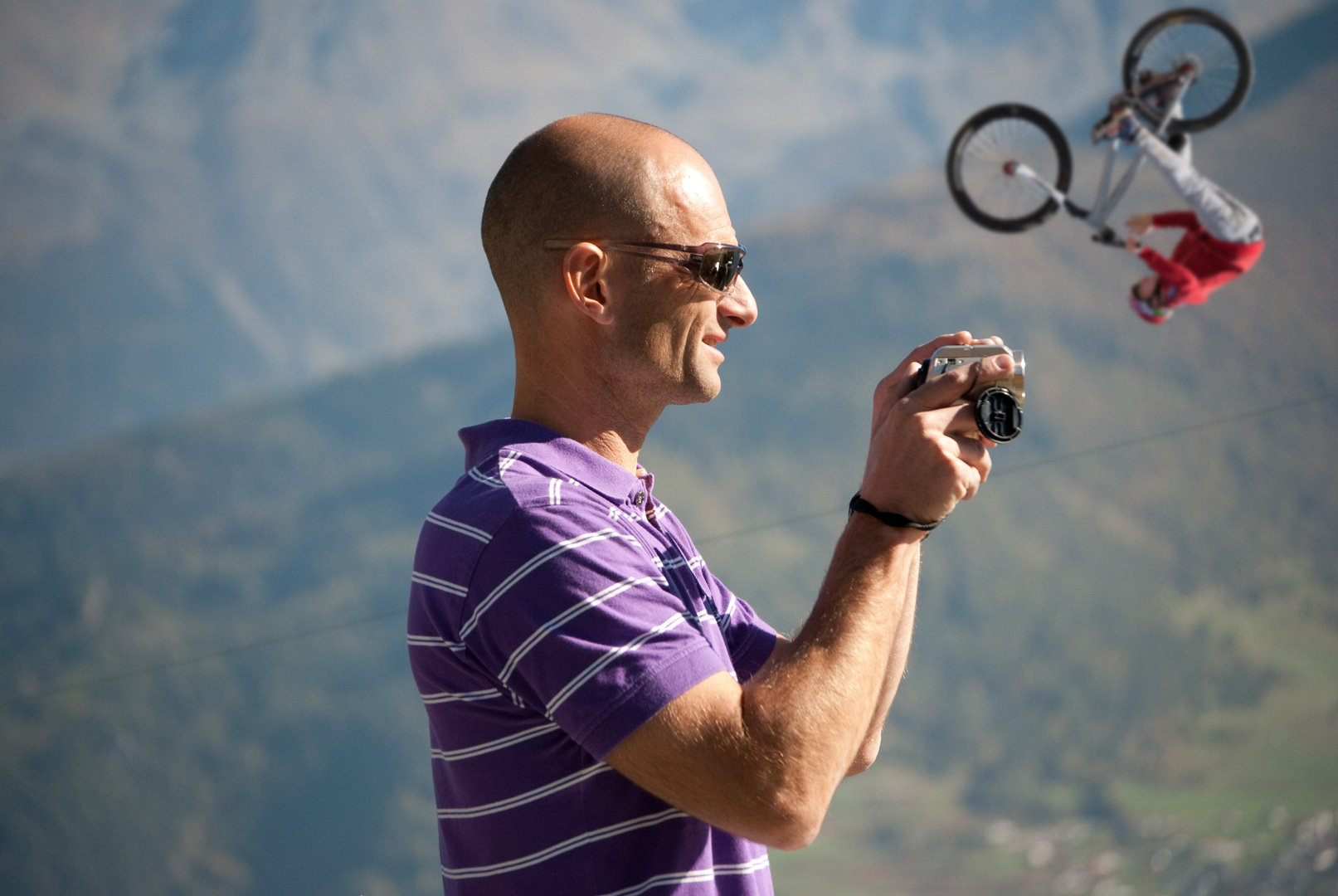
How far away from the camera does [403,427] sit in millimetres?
24984

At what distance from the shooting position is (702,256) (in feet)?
3.99

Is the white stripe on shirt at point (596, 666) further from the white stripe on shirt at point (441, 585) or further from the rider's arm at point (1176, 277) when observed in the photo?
the rider's arm at point (1176, 277)

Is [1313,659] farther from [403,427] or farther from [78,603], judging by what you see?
[78,603]

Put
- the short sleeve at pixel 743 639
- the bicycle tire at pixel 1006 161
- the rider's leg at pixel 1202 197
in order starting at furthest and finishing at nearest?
the bicycle tire at pixel 1006 161 → the rider's leg at pixel 1202 197 → the short sleeve at pixel 743 639

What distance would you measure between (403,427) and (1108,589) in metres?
17.1

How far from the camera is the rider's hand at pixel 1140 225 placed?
100 inches

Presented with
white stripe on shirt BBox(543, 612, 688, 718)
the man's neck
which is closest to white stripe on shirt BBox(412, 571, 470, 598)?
white stripe on shirt BBox(543, 612, 688, 718)

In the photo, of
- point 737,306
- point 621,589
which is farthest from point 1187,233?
point 621,589

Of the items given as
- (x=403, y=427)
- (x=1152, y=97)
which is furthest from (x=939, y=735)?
(x=1152, y=97)

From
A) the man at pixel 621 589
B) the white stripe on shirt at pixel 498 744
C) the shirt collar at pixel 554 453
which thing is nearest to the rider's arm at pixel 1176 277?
the man at pixel 621 589

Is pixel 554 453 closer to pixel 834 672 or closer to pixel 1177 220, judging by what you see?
pixel 834 672

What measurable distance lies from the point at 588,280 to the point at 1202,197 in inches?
71.6

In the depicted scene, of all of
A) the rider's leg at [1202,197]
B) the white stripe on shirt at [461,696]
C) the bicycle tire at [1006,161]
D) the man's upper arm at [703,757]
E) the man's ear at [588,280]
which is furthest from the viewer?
the bicycle tire at [1006,161]

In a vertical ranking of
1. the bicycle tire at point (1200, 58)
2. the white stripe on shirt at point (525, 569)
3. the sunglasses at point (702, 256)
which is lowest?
the white stripe on shirt at point (525, 569)
